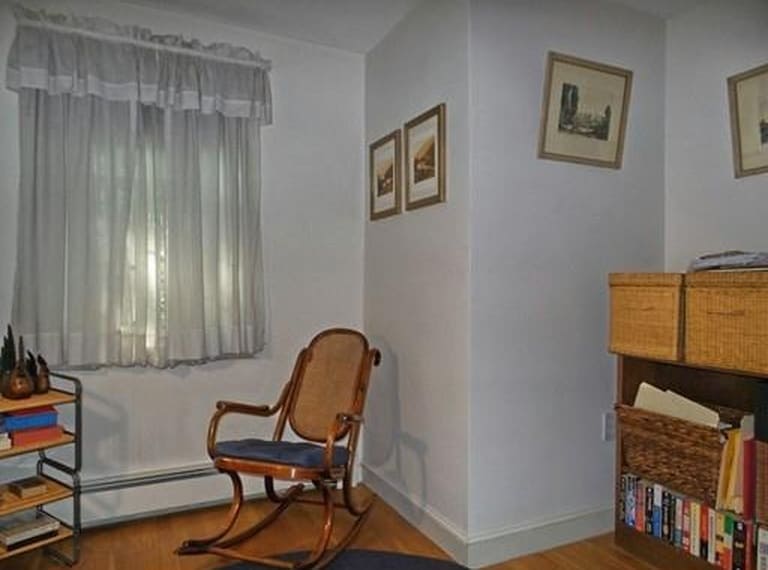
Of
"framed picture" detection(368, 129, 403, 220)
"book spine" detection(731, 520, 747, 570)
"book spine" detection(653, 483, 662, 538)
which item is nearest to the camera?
"book spine" detection(731, 520, 747, 570)

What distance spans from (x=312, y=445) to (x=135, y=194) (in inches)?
56.1

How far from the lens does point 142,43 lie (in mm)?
2594

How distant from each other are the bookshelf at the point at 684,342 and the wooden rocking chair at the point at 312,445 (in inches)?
43.5

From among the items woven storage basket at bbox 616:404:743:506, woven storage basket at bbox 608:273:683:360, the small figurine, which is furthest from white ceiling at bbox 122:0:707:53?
woven storage basket at bbox 616:404:743:506

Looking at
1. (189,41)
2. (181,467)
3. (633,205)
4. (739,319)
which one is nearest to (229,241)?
(189,41)

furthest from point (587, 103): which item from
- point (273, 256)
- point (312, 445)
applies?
point (312, 445)

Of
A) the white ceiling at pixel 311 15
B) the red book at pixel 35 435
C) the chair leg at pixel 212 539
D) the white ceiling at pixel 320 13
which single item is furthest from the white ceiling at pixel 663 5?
the red book at pixel 35 435

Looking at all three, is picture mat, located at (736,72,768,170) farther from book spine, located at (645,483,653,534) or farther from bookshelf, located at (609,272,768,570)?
book spine, located at (645,483,653,534)

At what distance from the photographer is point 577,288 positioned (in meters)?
2.52

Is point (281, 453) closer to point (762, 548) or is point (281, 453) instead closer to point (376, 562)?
point (376, 562)

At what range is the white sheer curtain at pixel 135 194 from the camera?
95.5 inches

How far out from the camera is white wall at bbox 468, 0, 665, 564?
2.31 meters

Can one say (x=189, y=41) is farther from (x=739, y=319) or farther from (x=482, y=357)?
(x=739, y=319)

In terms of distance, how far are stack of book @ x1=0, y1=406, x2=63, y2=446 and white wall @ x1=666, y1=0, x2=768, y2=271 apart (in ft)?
9.23
